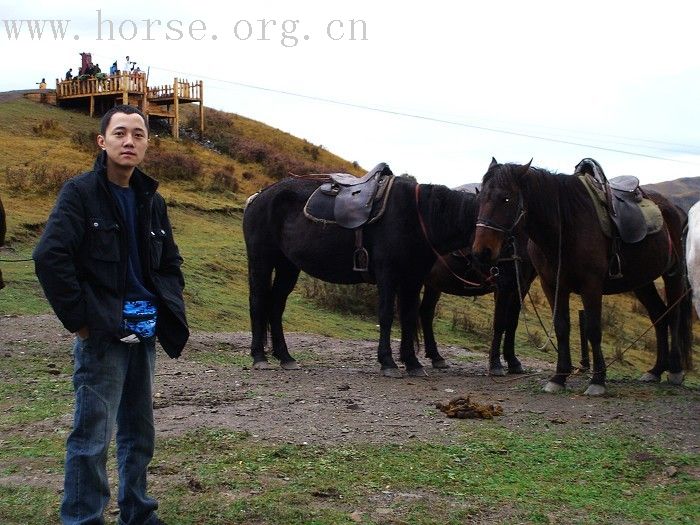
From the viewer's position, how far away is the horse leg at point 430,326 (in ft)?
34.6

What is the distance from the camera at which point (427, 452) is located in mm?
5797

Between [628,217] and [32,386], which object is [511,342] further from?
[32,386]

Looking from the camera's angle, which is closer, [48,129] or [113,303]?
[113,303]

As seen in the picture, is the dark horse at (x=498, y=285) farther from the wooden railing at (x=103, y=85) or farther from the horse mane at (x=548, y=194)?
the wooden railing at (x=103, y=85)

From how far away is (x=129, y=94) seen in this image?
38.8m

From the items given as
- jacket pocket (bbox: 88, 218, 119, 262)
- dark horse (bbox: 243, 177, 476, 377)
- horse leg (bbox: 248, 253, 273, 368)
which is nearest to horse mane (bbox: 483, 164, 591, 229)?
dark horse (bbox: 243, 177, 476, 377)

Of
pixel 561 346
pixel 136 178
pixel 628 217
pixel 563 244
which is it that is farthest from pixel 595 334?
pixel 136 178

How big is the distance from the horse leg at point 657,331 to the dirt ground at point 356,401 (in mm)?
565

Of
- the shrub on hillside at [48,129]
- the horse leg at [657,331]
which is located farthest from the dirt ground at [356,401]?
the shrub on hillside at [48,129]

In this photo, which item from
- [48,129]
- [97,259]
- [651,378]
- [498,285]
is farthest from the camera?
[48,129]

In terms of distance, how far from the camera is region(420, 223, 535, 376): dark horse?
9648 mm

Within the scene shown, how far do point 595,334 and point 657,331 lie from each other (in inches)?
73.3

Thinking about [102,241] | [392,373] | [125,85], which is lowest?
[392,373]

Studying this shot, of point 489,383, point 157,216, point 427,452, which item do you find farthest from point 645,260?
point 157,216
